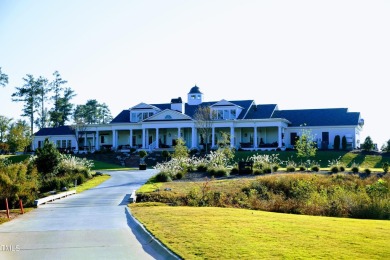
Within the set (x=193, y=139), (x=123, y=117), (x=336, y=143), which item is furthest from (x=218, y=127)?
(x=123, y=117)

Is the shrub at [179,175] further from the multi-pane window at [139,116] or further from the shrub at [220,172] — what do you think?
the multi-pane window at [139,116]

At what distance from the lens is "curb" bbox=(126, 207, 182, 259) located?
33.1ft

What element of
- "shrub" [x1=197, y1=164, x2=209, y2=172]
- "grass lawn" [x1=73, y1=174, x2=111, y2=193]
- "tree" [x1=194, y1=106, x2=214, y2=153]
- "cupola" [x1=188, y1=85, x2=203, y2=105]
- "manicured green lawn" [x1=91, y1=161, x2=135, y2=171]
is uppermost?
"cupola" [x1=188, y1=85, x2=203, y2=105]

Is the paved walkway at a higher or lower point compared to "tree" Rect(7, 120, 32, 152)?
lower

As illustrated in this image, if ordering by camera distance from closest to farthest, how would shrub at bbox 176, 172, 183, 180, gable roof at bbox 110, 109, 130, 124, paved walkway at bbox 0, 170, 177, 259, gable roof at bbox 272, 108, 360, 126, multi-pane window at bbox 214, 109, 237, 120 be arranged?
paved walkway at bbox 0, 170, 177, 259
shrub at bbox 176, 172, 183, 180
gable roof at bbox 272, 108, 360, 126
multi-pane window at bbox 214, 109, 237, 120
gable roof at bbox 110, 109, 130, 124

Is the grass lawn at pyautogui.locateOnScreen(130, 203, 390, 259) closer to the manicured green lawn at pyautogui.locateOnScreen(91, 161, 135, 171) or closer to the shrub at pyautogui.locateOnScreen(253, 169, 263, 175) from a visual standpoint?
the shrub at pyautogui.locateOnScreen(253, 169, 263, 175)

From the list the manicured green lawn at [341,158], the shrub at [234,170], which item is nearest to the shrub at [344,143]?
the manicured green lawn at [341,158]

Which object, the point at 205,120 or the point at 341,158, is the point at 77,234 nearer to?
the point at 341,158

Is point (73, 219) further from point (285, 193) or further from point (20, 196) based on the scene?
point (285, 193)

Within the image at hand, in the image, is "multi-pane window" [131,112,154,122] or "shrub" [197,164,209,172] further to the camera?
"multi-pane window" [131,112,154,122]

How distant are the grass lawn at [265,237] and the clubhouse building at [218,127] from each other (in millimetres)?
42340

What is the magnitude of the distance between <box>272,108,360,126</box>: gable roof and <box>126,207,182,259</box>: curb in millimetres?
46764

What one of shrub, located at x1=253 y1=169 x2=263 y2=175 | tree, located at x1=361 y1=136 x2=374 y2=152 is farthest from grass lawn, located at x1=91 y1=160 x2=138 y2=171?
tree, located at x1=361 y1=136 x2=374 y2=152

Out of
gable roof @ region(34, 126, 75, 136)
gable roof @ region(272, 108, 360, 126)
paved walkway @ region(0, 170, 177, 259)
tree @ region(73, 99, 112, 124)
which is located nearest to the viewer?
paved walkway @ region(0, 170, 177, 259)
